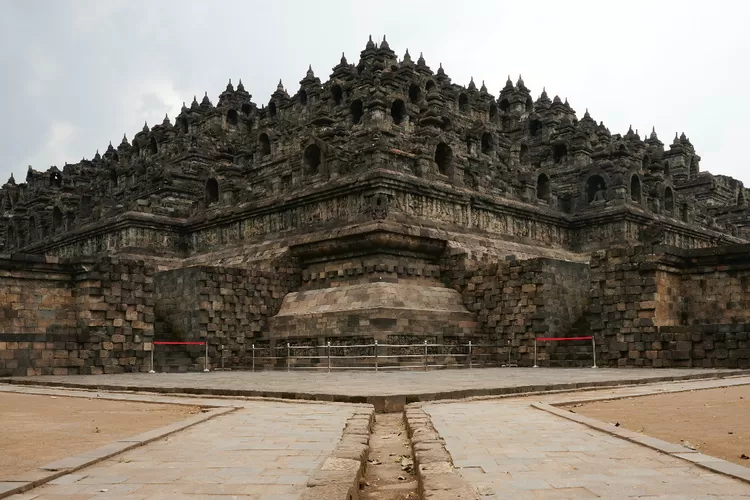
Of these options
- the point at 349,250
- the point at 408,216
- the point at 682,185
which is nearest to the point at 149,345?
the point at 349,250

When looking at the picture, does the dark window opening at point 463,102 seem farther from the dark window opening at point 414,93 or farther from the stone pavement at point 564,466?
the stone pavement at point 564,466

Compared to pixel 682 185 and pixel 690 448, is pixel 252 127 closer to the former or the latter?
pixel 682 185

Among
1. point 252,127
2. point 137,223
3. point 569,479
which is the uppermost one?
point 252,127

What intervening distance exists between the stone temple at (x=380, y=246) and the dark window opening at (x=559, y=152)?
6.1 inches

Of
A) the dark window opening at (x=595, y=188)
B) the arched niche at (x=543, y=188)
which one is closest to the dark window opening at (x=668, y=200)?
the dark window opening at (x=595, y=188)

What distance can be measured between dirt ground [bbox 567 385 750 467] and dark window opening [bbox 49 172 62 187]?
5006 cm

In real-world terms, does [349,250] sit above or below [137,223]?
below

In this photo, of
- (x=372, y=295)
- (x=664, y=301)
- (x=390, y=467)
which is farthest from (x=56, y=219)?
(x=390, y=467)

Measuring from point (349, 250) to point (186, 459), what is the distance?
20.1 metres

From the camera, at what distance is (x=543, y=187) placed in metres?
37.3

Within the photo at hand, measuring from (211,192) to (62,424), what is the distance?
2822 centimetres

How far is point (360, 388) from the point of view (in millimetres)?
13633

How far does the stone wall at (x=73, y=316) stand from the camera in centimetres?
2103

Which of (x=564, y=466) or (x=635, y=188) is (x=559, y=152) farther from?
(x=564, y=466)
